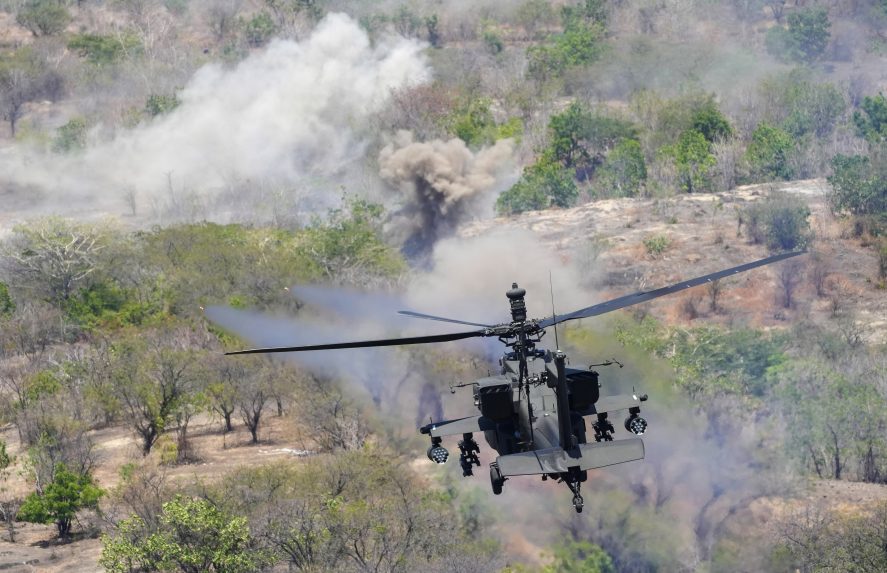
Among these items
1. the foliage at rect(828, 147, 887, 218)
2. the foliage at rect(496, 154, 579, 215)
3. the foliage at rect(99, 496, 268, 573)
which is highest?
the foliage at rect(496, 154, 579, 215)

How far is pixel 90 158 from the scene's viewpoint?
12694 centimetres

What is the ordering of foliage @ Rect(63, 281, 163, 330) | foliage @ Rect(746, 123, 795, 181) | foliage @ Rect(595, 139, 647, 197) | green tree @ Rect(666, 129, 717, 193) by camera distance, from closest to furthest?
foliage @ Rect(63, 281, 163, 330)
green tree @ Rect(666, 129, 717, 193)
foliage @ Rect(595, 139, 647, 197)
foliage @ Rect(746, 123, 795, 181)

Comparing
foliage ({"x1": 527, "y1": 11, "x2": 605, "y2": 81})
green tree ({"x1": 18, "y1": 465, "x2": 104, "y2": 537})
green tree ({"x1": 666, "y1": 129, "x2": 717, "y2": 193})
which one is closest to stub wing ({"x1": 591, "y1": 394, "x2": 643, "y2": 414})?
green tree ({"x1": 18, "y1": 465, "x2": 104, "y2": 537})

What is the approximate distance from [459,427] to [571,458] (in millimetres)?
4170

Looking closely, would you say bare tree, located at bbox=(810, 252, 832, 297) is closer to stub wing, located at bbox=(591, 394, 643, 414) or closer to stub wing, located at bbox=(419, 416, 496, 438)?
stub wing, located at bbox=(591, 394, 643, 414)

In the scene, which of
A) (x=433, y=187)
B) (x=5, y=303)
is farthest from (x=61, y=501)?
(x=433, y=187)

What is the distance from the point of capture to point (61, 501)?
61.5 m

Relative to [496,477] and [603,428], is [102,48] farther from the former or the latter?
[496,477]

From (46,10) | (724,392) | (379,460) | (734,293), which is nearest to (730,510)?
(724,392)

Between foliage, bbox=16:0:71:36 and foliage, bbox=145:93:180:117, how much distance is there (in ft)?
102

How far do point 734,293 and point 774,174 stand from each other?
2126 centimetres

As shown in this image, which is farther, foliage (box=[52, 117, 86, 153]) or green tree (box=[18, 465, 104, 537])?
foliage (box=[52, 117, 86, 153])

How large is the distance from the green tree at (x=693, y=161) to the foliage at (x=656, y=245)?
1107 centimetres

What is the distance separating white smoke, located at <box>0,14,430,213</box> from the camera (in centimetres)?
12144
